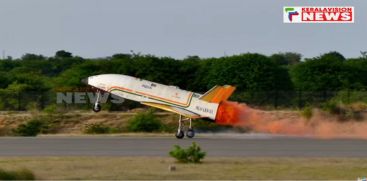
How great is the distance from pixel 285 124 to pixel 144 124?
406 inches

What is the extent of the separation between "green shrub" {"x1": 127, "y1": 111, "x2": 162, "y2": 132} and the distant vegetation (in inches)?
344

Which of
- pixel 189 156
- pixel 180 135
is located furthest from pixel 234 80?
pixel 189 156

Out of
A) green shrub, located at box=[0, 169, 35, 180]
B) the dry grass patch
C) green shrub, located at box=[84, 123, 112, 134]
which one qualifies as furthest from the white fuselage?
green shrub, located at box=[0, 169, 35, 180]

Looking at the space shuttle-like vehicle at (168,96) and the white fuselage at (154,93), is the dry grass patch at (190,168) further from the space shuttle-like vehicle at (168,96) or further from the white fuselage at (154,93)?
the white fuselage at (154,93)

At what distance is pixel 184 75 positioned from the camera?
72125 mm

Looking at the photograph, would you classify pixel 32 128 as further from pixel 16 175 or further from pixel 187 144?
pixel 16 175

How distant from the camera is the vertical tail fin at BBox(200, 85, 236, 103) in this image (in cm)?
4731

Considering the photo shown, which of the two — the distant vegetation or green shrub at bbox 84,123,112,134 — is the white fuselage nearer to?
green shrub at bbox 84,123,112,134

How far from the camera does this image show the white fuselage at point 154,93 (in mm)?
48344

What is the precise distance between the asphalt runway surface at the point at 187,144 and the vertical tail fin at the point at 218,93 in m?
2.20

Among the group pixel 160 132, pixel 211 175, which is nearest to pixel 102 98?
pixel 160 132

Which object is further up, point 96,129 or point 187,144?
point 96,129

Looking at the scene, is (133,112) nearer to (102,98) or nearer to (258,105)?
(102,98)

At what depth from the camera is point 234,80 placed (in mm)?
71125
